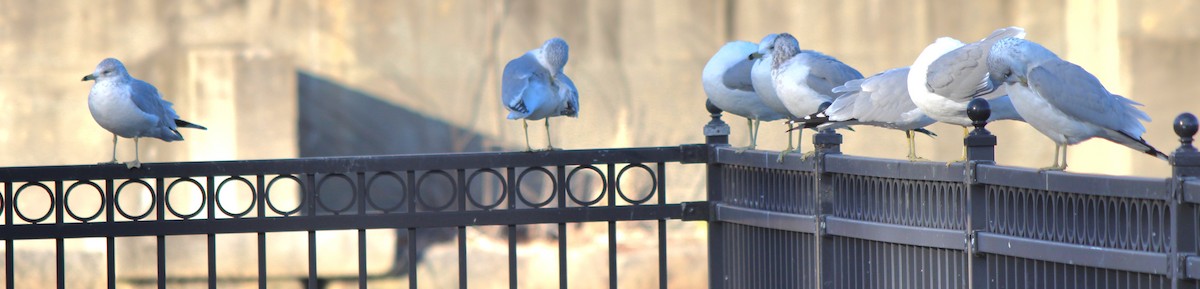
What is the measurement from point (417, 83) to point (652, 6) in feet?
5.24

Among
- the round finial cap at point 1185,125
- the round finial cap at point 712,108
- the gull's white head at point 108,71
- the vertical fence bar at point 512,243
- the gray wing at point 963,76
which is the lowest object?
the vertical fence bar at point 512,243

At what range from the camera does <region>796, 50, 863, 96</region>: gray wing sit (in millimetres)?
5434

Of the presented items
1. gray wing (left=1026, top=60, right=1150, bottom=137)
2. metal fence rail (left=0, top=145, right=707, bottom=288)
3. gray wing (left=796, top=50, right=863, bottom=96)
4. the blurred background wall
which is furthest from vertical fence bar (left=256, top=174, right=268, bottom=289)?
the blurred background wall

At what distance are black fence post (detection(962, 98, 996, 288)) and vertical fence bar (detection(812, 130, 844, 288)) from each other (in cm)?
70

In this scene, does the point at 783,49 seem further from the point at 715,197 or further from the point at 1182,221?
the point at 1182,221

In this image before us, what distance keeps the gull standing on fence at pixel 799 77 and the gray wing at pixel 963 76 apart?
2.39 ft

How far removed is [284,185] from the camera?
9.14 meters

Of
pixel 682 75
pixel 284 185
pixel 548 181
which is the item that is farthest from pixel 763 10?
pixel 284 185

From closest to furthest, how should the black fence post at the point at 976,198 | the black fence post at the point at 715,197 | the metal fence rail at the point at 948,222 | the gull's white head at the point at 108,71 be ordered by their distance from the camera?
1. the metal fence rail at the point at 948,222
2. the black fence post at the point at 976,198
3. the black fence post at the point at 715,197
4. the gull's white head at the point at 108,71

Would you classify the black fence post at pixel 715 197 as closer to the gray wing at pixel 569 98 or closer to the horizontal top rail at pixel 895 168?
the gray wing at pixel 569 98

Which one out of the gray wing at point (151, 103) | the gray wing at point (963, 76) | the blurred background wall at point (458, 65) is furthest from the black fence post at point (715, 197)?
the blurred background wall at point (458, 65)

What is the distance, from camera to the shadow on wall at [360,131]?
948cm

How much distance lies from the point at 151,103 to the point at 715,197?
2.23 meters

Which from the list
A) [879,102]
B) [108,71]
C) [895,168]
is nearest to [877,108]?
[879,102]
